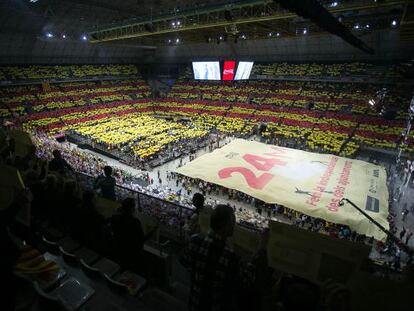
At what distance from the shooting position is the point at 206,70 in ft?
158

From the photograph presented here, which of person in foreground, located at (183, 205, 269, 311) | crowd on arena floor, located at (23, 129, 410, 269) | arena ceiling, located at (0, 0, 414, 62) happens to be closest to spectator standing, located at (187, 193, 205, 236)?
person in foreground, located at (183, 205, 269, 311)

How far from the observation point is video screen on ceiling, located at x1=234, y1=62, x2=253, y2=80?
148 ft

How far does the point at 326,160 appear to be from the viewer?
23578mm

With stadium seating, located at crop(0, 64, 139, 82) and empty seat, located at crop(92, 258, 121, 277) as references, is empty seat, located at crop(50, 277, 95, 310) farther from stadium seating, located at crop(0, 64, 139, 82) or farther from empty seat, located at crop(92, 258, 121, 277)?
stadium seating, located at crop(0, 64, 139, 82)

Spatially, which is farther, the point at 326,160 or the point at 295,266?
the point at 326,160

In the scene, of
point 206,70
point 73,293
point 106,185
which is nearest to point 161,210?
point 106,185

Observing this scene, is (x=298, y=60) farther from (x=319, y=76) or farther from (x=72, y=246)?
(x=72, y=246)

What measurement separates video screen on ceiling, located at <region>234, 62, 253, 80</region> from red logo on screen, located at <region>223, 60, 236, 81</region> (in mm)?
860

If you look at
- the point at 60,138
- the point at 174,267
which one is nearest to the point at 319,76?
the point at 60,138

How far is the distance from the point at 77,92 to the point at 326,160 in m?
38.4

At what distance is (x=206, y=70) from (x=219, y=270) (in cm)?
4811

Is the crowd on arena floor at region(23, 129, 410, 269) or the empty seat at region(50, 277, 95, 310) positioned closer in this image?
the empty seat at region(50, 277, 95, 310)

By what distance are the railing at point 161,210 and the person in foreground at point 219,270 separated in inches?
165

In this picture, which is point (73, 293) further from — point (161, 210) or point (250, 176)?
point (250, 176)
